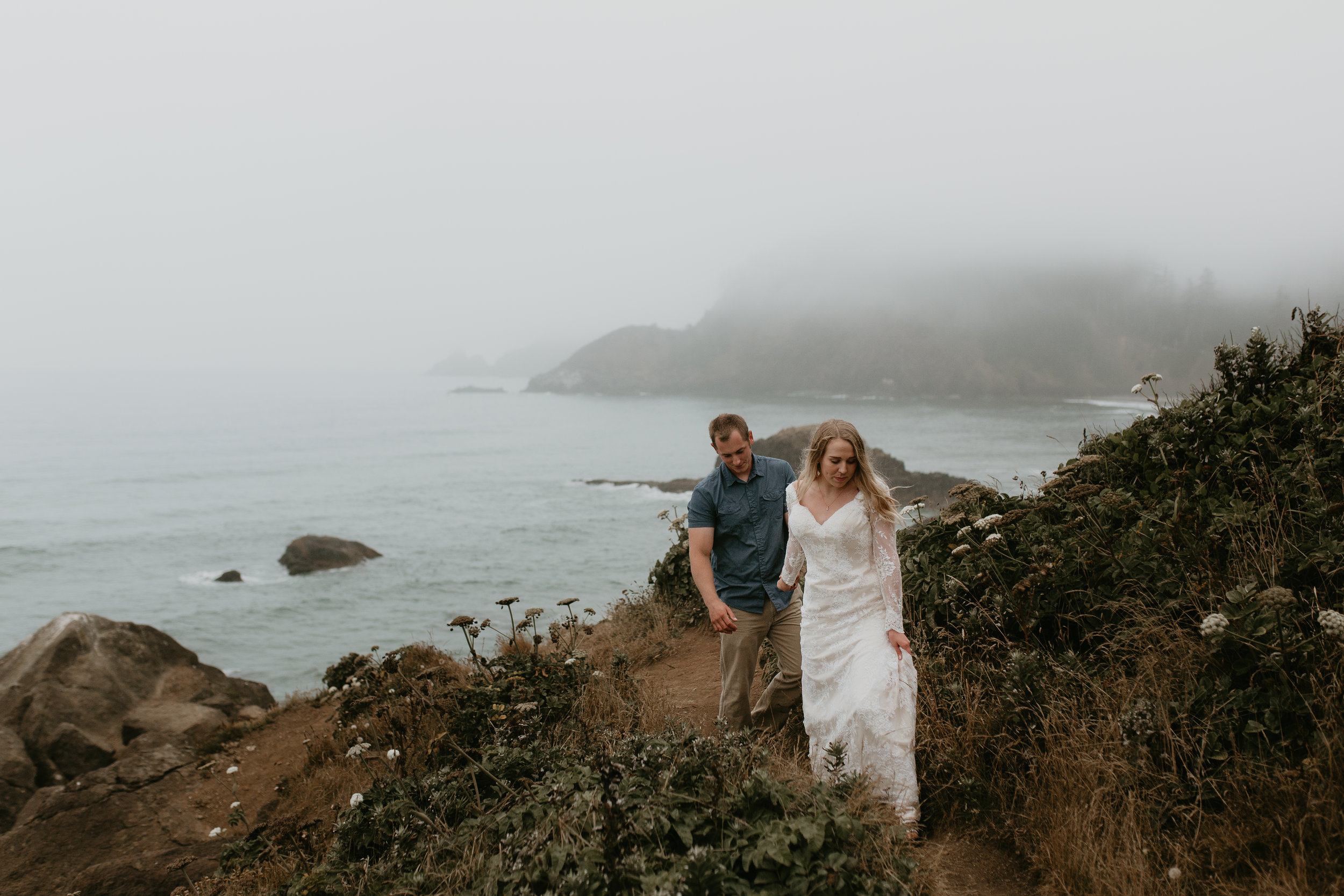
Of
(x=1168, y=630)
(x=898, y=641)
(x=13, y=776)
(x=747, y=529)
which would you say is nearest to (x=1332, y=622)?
(x=1168, y=630)

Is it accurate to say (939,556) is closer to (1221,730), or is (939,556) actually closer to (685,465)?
(1221,730)

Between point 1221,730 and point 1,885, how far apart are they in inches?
337

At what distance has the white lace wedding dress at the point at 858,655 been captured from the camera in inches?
143

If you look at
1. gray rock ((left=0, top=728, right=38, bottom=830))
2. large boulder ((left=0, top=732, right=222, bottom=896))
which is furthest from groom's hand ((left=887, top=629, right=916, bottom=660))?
gray rock ((left=0, top=728, right=38, bottom=830))

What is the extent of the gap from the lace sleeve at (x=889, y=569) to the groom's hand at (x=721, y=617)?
0.93 m

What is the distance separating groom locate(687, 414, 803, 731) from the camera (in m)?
4.61

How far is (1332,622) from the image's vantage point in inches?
113

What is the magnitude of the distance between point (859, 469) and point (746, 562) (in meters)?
1.10

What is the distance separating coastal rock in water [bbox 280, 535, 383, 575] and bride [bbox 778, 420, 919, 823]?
3107cm

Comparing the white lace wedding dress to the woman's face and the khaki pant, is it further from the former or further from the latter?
the khaki pant

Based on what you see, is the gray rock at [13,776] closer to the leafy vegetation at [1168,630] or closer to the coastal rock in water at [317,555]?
the leafy vegetation at [1168,630]

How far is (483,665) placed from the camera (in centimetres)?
539

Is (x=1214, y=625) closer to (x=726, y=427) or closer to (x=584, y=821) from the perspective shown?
(x=726, y=427)

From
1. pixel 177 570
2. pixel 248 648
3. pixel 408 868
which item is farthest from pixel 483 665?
pixel 177 570
